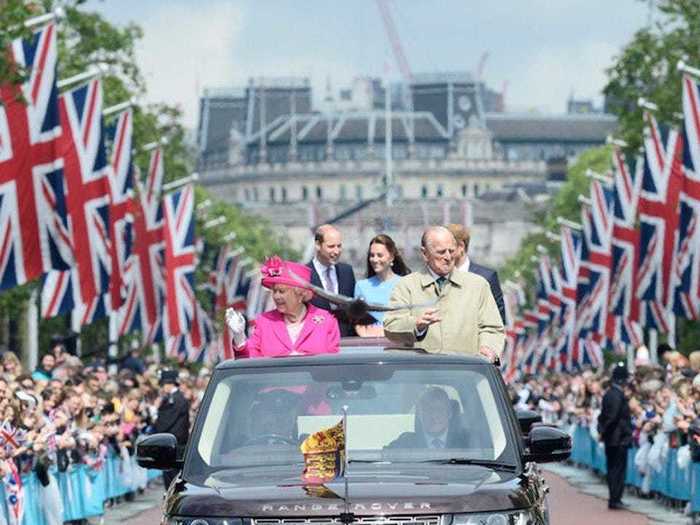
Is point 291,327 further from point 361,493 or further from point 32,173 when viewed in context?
point 32,173

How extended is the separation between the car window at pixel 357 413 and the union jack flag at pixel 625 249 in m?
38.1

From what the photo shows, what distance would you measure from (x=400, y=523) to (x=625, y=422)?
2235 centimetres

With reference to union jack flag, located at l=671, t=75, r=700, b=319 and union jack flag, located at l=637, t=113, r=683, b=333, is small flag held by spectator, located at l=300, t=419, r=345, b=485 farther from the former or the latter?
union jack flag, located at l=637, t=113, r=683, b=333

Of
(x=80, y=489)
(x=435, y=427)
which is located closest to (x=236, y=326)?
(x=435, y=427)

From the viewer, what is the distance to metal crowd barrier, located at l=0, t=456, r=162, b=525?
2355 centimetres

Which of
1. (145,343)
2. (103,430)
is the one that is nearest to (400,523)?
(103,430)

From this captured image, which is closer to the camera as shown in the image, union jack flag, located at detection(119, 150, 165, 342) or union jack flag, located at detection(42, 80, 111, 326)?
union jack flag, located at detection(42, 80, 111, 326)

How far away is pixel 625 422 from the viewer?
33.4m

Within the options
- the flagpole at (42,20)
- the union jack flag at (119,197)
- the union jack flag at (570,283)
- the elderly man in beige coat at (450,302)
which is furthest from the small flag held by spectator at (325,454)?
the union jack flag at (570,283)

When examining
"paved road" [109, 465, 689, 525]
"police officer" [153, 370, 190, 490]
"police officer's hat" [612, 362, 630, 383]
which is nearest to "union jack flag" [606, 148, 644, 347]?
"paved road" [109, 465, 689, 525]

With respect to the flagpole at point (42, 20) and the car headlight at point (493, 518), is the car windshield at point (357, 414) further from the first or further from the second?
the flagpole at point (42, 20)

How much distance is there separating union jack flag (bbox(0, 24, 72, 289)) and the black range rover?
20.4 m

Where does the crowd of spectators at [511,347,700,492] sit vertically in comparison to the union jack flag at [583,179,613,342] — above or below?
below

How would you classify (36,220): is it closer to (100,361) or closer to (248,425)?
(100,361)
